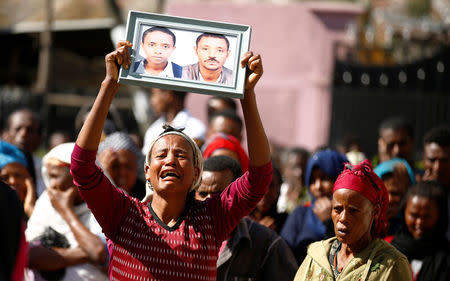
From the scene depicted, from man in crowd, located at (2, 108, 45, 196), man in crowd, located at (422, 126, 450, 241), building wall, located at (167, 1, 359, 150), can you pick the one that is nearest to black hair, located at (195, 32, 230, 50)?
man in crowd, located at (422, 126, 450, 241)

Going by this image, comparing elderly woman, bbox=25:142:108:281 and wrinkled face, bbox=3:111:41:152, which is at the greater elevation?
wrinkled face, bbox=3:111:41:152

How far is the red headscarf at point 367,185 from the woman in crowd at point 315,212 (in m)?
0.76

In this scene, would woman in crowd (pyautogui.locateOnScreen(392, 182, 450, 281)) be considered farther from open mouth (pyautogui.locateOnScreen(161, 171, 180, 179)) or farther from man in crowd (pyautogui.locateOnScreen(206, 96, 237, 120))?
man in crowd (pyautogui.locateOnScreen(206, 96, 237, 120))

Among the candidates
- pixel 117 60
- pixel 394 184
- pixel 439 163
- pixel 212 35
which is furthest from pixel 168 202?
pixel 439 163

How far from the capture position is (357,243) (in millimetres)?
3693

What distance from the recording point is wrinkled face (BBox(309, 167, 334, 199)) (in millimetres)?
5336

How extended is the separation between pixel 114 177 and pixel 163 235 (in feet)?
6.45

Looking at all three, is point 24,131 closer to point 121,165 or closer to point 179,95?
point 179,95

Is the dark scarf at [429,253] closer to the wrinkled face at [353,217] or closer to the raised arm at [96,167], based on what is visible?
the wrinkled face at [353,217]

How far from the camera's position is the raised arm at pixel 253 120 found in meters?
3.36

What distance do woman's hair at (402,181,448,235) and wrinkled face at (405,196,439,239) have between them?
3 centimetres

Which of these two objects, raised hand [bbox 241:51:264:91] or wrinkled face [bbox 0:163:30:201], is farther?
wrinkled face [bbox 0:163:30:201]

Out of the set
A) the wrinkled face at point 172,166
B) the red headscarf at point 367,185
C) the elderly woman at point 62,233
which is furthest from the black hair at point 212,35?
the elderly woman at point 62,233

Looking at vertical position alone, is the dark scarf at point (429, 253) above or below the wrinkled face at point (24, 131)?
below
